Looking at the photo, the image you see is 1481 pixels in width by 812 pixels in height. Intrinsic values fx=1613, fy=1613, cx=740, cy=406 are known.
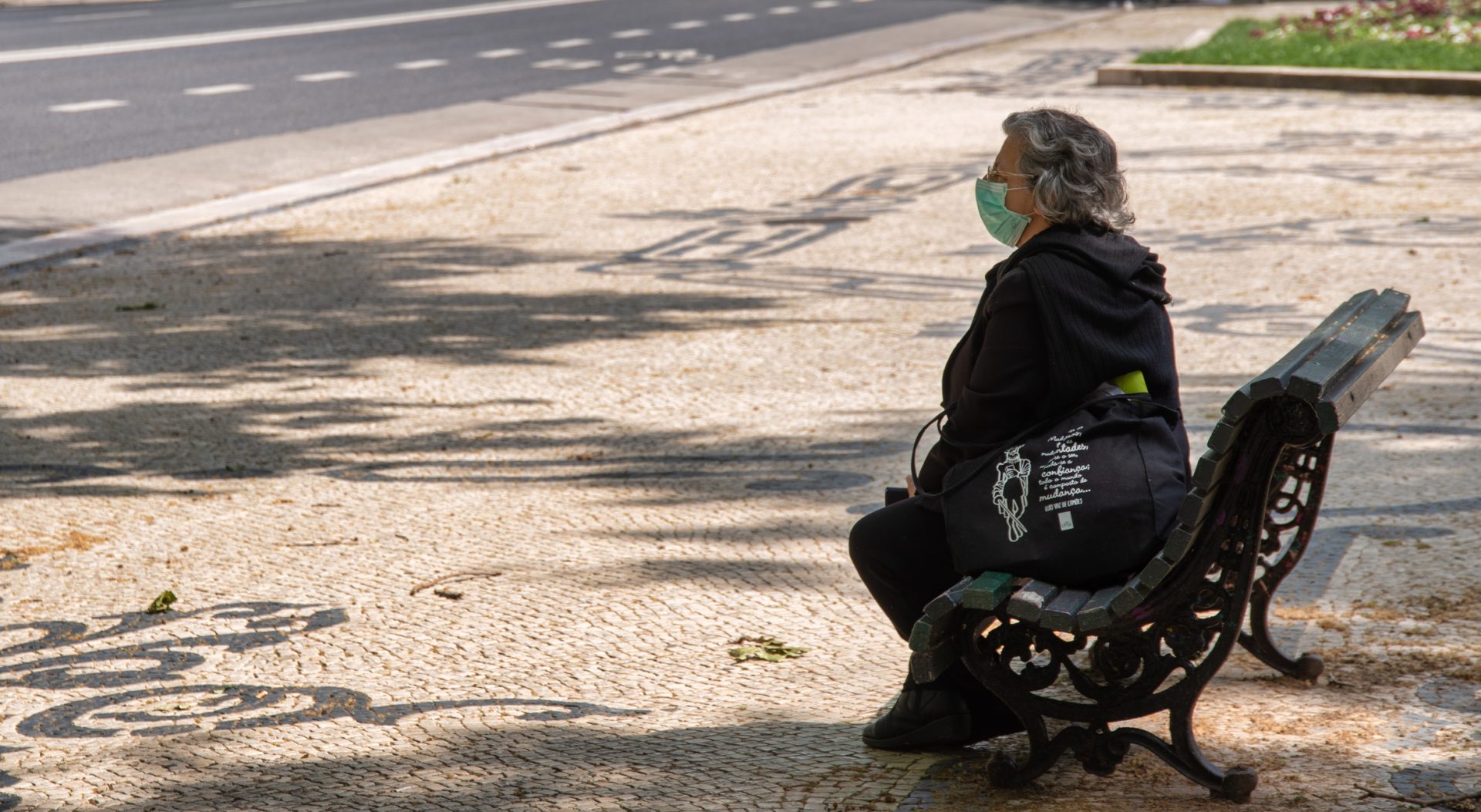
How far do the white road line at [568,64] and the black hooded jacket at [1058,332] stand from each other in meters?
16.3

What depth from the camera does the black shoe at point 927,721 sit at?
3186 millimetres

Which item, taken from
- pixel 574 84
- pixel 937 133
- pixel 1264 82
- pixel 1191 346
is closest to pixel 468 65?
pixel 574 84

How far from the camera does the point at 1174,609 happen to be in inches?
110

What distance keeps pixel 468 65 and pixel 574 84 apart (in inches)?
81.2

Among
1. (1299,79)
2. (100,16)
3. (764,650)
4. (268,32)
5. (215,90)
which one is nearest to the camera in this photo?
(764,650)

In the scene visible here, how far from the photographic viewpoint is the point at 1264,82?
15914 mm

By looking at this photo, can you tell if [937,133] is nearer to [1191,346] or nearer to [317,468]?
[1191,346]

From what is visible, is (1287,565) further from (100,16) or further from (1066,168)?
(100,16)

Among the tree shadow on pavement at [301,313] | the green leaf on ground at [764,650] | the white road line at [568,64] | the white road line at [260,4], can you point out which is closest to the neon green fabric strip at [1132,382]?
the green leaf on ground at [764,650]

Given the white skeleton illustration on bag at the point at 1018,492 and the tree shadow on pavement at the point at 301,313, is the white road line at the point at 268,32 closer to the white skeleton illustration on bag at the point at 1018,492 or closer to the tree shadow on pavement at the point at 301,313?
the tree shadow on pavement at the point at 301,313

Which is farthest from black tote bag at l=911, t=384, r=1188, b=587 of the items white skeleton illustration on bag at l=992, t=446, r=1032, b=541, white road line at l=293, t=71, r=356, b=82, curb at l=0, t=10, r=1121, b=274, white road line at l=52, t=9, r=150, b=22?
white road line at l=52, t=9, r=150, b=22

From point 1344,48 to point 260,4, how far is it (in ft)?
61.1

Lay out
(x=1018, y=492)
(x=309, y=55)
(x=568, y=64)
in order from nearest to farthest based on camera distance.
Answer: (x=1018, y=492) → (x=568, y=64) → (x=309, y=55)

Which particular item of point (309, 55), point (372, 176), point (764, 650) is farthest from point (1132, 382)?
point (309, 55)
